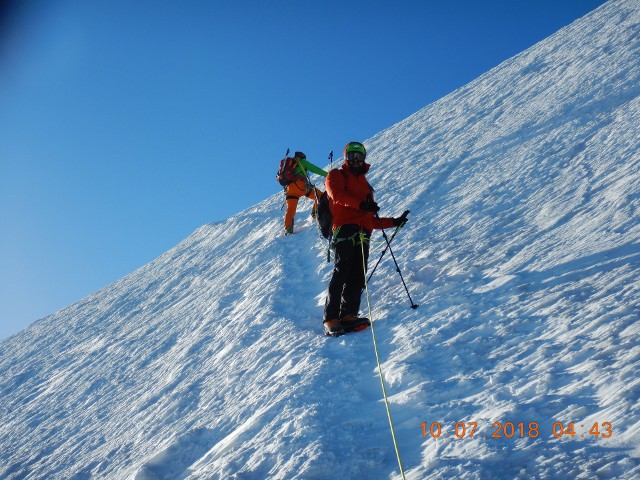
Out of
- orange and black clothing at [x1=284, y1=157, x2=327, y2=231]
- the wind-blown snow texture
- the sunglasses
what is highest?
orange and black clothing at [x1=284, y1=157, x2=327, y2=231]

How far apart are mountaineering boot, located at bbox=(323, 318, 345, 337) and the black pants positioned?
0.07 meters

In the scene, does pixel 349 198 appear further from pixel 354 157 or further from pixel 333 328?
pixel 333 328

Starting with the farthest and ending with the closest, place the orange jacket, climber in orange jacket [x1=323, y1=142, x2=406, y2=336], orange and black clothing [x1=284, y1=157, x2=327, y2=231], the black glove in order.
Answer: orange and black clothing [x1=284, y1=157, x2=327, y2=231] < climber in orange jacket [x1=323, y1=142, x2=406, y2=336] < the orange jacket < the black glove

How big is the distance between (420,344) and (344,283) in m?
1.41

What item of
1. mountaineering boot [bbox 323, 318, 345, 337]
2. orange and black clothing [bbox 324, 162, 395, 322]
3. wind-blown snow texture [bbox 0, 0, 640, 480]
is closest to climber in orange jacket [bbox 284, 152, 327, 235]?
wind-blown snow texture [bbox 0, 0, 640, 480]

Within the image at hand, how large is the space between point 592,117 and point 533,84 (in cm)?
455

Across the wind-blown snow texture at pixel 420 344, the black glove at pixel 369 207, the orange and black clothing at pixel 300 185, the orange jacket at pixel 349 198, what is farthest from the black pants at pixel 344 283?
the orange and black clothing at pixel 300 185

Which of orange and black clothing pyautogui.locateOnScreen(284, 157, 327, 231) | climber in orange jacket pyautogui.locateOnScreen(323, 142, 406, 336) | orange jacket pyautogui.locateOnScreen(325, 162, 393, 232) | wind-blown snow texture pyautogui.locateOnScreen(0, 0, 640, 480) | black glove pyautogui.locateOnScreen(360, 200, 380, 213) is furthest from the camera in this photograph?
orange and black clothing pyautogui.locateOnScreen(284, 157, 327, 231)

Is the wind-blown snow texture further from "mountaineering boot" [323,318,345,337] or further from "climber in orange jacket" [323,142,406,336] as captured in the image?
"climber in orange jacket" [323,142,406,336]

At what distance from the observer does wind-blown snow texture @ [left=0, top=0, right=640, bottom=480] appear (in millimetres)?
2840

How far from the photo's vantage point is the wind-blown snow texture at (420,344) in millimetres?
2840

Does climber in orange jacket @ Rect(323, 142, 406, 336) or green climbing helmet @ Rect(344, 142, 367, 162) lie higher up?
green climbing helmet @ Rect(344, 142, 367, 162)

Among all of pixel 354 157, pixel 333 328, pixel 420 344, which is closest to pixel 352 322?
pixel 333 328

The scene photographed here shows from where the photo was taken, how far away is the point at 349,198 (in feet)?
16.0
